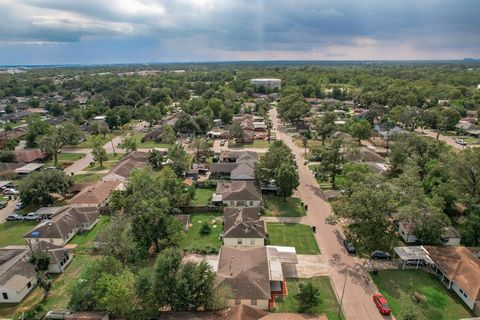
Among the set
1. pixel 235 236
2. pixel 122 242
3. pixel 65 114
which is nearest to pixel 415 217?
pixel 235 236


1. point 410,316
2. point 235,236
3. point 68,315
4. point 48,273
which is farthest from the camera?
point 235,236

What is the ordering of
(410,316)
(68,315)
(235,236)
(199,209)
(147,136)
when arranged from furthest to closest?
1. (147,136)
2. (199,209)
3. (235,236)
4. (68,315)
5. (410,316)

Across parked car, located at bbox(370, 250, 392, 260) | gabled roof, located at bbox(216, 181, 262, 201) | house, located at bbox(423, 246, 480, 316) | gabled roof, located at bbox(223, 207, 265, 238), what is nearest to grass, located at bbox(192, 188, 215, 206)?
gabled roof, located at bbox(216, 181, 262, 201)

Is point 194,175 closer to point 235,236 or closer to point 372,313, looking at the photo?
point 235,236

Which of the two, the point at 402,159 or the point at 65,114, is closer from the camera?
the point at 402,159

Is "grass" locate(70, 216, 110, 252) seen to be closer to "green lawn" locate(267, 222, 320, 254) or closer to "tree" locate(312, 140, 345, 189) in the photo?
"green lawn" locate(267, 222, 320, 254)

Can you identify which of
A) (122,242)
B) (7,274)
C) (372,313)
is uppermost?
(122,242)
